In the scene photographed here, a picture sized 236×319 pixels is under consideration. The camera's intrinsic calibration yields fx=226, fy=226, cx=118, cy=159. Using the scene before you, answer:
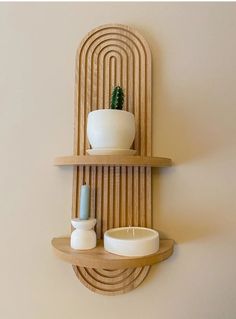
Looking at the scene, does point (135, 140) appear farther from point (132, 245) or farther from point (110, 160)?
point (132, 245)

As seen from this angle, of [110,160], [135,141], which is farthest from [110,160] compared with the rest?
[135,141]

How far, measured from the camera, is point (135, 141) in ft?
1.96

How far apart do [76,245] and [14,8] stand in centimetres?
67

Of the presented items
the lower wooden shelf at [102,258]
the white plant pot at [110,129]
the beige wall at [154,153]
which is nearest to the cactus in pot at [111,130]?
the white plant pot at [110,129]

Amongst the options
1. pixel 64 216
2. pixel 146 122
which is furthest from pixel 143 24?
pixel 64 216

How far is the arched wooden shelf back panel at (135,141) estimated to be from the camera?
58cm

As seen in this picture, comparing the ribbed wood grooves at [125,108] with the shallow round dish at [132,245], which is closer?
the shallow round dish at [132,245]

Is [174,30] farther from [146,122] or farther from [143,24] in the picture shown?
[146,122]

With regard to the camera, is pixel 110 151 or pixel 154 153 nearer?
pixel 110 151

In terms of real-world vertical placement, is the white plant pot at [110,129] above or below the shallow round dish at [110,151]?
above

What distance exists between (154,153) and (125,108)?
0.14 m

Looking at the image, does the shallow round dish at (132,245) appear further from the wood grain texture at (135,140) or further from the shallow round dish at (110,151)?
the shallow round dish at (110,151)

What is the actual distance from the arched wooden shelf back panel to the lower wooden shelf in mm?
85

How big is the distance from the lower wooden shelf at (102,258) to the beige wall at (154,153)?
0.30 feet
